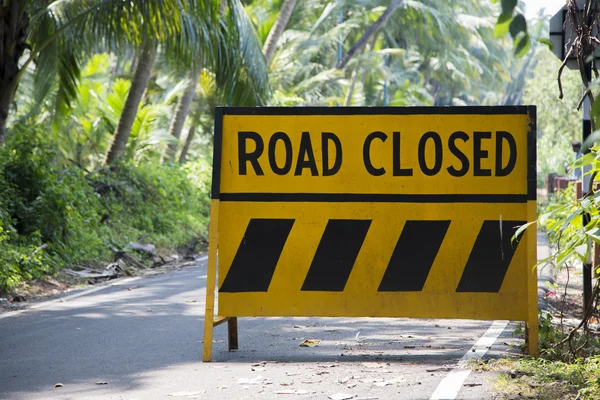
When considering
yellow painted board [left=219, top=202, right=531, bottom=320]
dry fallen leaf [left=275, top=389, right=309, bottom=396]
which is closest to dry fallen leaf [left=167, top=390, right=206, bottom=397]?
dry fallen leaf [left=275, top=389, right=309, bottom=396]

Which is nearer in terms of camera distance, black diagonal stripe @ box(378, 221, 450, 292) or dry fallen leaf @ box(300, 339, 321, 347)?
black diagonal stripe @ box(378, 221, 450, 292)

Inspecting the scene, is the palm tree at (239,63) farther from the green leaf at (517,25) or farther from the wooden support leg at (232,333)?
the green leaf at (517,25)

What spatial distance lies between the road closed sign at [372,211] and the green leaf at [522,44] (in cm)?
307

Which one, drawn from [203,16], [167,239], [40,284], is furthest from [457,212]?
[167,239]

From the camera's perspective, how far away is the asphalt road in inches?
199

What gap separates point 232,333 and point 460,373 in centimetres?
183

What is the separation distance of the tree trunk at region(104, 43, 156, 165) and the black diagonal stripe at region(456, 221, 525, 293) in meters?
12.8

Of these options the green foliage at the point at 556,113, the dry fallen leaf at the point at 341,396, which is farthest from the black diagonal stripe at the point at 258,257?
the green foliage at the point at 556,113

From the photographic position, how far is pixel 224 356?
245 inches

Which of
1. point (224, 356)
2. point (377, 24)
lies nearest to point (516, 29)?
point (224, 356)

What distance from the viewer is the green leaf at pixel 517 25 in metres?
2.82

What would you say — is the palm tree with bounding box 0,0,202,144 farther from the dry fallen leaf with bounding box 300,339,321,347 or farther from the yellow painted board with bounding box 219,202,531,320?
the yellow painted board with bounding box 219,202,531,320

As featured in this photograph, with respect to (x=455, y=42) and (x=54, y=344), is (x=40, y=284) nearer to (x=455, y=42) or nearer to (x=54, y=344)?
(x=54, y=344)

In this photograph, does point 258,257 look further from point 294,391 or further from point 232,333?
point 294,391
